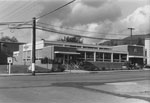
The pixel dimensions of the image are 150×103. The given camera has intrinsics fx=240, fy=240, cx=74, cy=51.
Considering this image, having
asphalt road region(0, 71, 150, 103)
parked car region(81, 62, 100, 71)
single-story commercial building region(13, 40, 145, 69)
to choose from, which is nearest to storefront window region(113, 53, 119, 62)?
single-story commercial building region(13, 40, 145, 69)

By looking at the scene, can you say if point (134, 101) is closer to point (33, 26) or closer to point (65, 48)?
point (33, 26)

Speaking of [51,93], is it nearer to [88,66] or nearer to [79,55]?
[88,66]

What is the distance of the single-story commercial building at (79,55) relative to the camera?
50750 millimetres

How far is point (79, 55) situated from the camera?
2162 inches

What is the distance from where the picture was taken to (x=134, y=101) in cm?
1169

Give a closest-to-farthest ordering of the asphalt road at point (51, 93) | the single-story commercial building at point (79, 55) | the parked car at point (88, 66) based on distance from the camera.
Result: the asphalt road at point (51, 93) < the parked car at point (88, 66) < the single-story commercial building at point (79, 55)

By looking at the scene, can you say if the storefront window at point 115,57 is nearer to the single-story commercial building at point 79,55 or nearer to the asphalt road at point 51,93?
the single-story commercial building at point 79,55

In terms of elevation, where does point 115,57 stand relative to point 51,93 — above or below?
above

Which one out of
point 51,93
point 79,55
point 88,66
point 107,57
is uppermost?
point 79,55

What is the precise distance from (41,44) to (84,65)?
45.4 ft

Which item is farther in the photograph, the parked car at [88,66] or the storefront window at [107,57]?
the storefront window at [107,57]

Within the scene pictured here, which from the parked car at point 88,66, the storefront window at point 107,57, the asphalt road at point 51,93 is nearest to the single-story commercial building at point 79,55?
the storefront window at point 107,57

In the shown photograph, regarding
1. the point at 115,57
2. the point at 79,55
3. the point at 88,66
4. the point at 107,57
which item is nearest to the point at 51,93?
the point at 88,66

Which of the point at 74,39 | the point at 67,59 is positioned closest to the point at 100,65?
the point at 67,59
